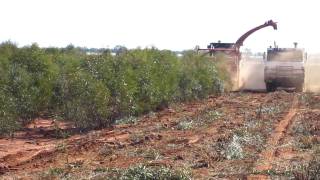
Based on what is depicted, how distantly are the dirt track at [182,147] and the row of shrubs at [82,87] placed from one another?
85cm

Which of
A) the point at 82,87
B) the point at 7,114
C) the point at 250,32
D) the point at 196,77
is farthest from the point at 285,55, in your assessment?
the point at 7,114

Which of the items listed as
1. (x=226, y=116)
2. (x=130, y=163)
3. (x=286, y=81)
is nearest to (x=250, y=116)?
(x=226, y=116)

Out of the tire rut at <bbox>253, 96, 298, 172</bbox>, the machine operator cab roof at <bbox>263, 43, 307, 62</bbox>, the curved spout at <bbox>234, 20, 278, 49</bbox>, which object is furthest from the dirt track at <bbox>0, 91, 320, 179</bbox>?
the curved spout at <bbox>234, 20, 278, 49</bbox>

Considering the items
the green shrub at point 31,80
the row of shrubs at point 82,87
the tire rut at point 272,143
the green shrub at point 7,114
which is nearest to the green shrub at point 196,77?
the row of shrubs at point 82,87

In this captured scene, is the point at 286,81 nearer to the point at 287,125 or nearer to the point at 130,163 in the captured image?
the point at 287,125

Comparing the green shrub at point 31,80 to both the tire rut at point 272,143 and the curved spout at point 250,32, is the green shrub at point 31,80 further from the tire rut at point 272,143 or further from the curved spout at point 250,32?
the curved spout at point 250,32

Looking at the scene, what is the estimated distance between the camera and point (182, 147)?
46.3ft

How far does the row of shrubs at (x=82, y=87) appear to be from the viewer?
61.5ft

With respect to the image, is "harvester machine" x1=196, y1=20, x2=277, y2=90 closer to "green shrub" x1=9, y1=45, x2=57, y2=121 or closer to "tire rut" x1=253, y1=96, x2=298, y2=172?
"tire rut" x1=253, y1=96, x2=298, y2=172

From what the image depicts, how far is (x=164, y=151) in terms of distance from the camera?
13625 mm

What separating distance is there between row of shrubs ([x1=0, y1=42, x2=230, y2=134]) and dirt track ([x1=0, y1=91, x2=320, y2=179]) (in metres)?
0.85

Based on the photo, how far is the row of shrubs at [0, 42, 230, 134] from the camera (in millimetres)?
18734

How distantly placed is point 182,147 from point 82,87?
585cm

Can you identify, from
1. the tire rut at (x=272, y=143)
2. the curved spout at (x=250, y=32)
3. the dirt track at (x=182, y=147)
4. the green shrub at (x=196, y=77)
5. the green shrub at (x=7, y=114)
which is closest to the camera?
the tire rut at (x=272, y=143)
